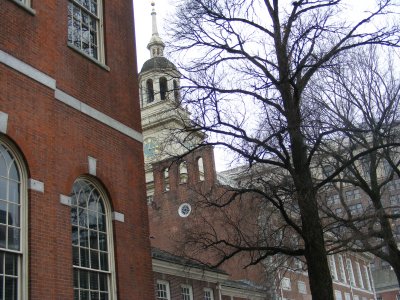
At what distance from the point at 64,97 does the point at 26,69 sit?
133cm

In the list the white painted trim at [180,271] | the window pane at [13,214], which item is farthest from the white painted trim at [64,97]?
the white painted trim at [180,271]

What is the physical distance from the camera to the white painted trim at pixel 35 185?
10.4 metres

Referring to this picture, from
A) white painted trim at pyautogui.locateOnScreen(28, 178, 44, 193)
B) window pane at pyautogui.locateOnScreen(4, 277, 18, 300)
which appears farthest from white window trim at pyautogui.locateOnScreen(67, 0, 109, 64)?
window pane at pyautogui.locateOnScreen(4, 277, 18, 300)

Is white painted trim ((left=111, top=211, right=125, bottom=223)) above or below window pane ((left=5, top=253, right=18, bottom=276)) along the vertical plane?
above

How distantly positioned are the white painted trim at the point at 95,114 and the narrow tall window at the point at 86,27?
1397 millimetres

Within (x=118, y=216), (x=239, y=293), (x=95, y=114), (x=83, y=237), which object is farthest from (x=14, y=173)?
(x=239, y=293)

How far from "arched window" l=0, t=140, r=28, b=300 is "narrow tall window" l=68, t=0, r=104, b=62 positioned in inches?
146

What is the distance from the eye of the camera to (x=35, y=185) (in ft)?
34.3

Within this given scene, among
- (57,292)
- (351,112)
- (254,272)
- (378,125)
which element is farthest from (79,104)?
(254,272)

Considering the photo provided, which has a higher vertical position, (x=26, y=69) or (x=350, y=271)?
(x=350, y=271)

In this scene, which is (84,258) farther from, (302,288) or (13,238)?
(302,288)

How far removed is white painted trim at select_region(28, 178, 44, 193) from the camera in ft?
34.0

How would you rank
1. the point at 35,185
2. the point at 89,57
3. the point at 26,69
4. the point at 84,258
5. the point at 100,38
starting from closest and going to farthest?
1. the point at 35,185
2. the point at 26,69
3. the point at 84,258
4. the point at 89,57
5. the point at 100,38

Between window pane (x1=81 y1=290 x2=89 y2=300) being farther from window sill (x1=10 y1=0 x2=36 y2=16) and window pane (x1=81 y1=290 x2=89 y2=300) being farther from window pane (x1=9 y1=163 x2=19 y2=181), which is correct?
window sill (x1=10 y1=0 x2=36 y2=16)
